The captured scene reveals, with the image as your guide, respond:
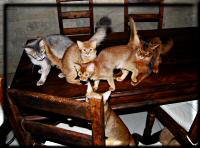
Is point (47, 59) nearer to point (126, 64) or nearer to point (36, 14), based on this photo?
point (126, 64)

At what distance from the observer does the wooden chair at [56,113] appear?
1.07 m

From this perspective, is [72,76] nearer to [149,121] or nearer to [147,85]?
[147,85]

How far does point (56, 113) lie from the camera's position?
44.6 inches

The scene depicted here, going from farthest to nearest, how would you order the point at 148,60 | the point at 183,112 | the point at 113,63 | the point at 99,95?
the point at 183,112 < the point at 148,60 < the point at 113,63 < the point at 99,95

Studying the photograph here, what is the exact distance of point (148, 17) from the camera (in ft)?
9.75

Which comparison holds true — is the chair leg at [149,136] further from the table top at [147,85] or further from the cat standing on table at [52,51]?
the cat standing on table at [52,51]

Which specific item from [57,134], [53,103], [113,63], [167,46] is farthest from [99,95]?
[167,46]

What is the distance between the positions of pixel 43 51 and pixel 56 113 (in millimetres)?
860

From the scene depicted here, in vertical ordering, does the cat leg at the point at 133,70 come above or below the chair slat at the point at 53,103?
below

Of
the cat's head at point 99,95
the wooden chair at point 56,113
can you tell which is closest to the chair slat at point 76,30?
the cat's head at point 99,95

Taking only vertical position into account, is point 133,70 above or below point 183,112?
above

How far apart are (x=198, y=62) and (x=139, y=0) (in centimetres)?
115

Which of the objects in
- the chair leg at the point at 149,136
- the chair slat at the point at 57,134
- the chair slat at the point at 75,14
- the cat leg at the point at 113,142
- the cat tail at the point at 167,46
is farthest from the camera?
the chair slat at the point at 75,14

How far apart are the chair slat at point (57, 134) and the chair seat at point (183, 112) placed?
1085 mm
